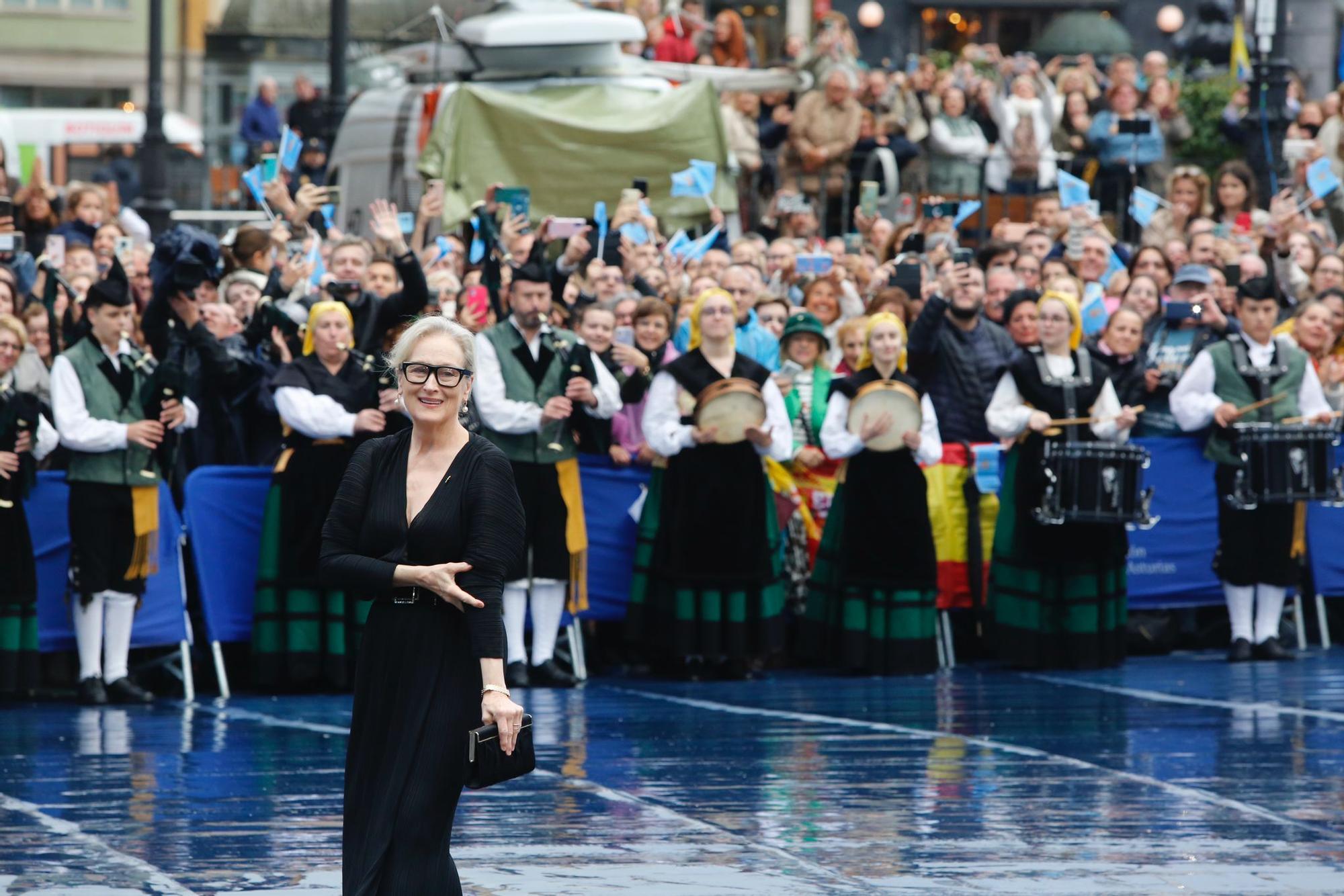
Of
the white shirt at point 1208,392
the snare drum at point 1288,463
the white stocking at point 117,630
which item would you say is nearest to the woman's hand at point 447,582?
the white stocking at point 117,630

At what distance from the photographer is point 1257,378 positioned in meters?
13.2

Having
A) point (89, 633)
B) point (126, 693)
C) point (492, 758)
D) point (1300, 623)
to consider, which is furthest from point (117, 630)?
point (1300, 623)

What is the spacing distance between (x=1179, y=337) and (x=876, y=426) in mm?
2246

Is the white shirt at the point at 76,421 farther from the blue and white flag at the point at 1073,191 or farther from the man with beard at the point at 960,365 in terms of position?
the blue and white flag at the point at 1073,191

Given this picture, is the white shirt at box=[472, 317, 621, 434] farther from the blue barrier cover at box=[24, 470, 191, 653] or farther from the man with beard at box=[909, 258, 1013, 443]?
the man with beard at box=[909, 258, 1013, 443]

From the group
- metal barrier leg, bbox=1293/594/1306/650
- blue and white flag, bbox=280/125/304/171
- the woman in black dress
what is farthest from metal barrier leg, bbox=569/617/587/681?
the woman in black dress

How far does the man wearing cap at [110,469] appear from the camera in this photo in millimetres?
11289

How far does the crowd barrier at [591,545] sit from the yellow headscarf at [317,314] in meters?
0.65

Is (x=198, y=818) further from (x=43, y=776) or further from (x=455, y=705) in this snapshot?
(x=455, y=705)

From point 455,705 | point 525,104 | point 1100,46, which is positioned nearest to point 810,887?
point 455,705

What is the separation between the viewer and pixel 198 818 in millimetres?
8719

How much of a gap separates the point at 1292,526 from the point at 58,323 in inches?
254

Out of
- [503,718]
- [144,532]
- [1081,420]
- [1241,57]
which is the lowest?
[503,718]

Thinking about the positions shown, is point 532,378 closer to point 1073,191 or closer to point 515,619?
point 515,619
